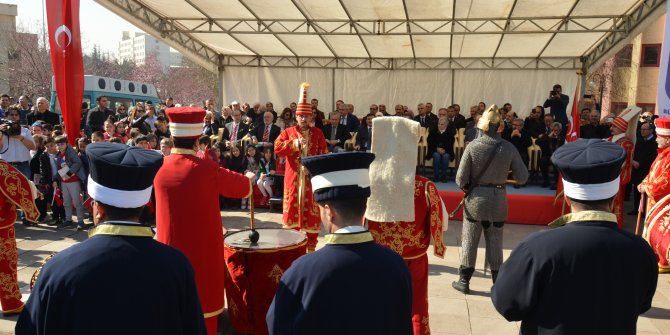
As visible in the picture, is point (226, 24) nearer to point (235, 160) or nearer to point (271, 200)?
point (235, 160)

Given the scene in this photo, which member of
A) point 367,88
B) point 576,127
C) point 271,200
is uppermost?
point 367,88

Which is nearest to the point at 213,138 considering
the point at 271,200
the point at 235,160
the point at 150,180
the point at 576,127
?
the point at 235,160

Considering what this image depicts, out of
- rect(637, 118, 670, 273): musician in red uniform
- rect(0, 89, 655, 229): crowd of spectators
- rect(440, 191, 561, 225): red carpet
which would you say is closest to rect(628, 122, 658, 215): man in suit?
rect(0, 89, 655, 229): crowd of spectators

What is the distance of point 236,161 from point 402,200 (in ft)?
23.7

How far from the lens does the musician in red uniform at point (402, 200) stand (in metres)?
3.87

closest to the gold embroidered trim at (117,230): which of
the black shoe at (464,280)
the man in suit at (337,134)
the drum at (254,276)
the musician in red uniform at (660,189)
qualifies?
the drum at (254,276)

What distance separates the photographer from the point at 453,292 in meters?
5.66

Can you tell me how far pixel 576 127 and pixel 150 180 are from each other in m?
A: 9.08

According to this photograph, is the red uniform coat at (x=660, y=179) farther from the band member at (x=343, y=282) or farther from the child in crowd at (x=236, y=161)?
the child in crowd at (x=236, y=161)

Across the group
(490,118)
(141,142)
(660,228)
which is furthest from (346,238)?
(141,142)

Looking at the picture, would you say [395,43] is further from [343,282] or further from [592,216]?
[343,282]

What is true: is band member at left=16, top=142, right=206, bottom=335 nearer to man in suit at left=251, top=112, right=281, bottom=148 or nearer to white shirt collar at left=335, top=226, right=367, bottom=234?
white shirt collar at left=335, top=226, right=367, bottom=234

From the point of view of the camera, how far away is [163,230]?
11.7 ft

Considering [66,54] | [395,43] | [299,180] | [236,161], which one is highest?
[395,43]
